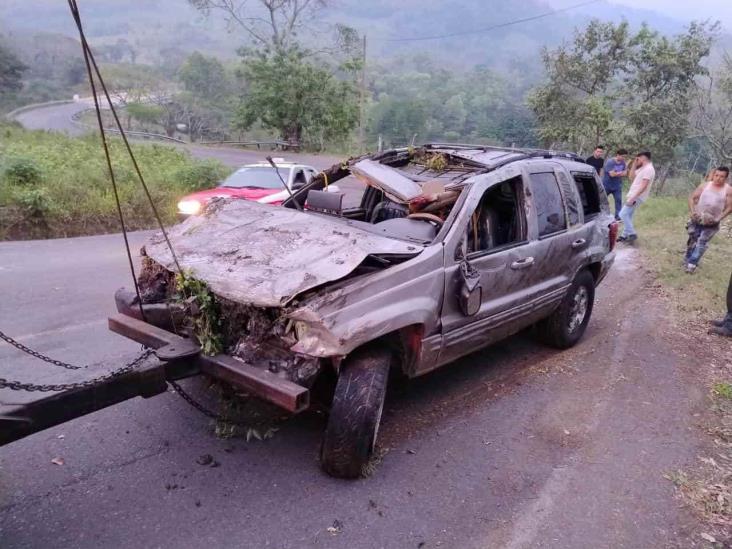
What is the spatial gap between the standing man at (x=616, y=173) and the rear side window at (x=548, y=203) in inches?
258

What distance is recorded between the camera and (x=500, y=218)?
15.4ft

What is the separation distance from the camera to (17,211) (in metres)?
9.89

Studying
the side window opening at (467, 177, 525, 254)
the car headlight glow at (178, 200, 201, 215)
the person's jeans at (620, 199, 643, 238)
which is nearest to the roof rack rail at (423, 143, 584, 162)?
the side window opening at (467, 177, 525, 254)

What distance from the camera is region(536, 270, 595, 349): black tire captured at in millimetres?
5344

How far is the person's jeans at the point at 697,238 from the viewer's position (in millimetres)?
8273

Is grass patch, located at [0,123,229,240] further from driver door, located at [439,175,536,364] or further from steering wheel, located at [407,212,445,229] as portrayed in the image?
driver door, located at [439,175,536,364]

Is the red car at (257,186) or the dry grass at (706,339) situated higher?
the red car at (257,186)

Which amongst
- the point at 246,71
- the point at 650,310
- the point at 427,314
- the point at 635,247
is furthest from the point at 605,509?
the point at 246,71

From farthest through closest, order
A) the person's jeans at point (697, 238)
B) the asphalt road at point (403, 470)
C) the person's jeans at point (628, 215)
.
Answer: the person's jeans at point (628, 215), the person's jeans at point (697, 238), the asphalt road at point (403, 470)

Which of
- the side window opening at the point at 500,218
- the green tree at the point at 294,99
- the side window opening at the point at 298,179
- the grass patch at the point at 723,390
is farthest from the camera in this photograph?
the green tree at the point at 294,99

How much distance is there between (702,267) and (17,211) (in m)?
11.7

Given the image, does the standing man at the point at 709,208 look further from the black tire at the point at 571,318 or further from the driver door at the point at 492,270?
the driver door at the point at 492,270

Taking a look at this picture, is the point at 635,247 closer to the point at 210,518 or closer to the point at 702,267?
the point at 702,267

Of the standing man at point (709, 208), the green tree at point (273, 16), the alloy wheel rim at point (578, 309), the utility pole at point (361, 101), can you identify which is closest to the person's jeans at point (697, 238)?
the standing man at point (709, 208)
